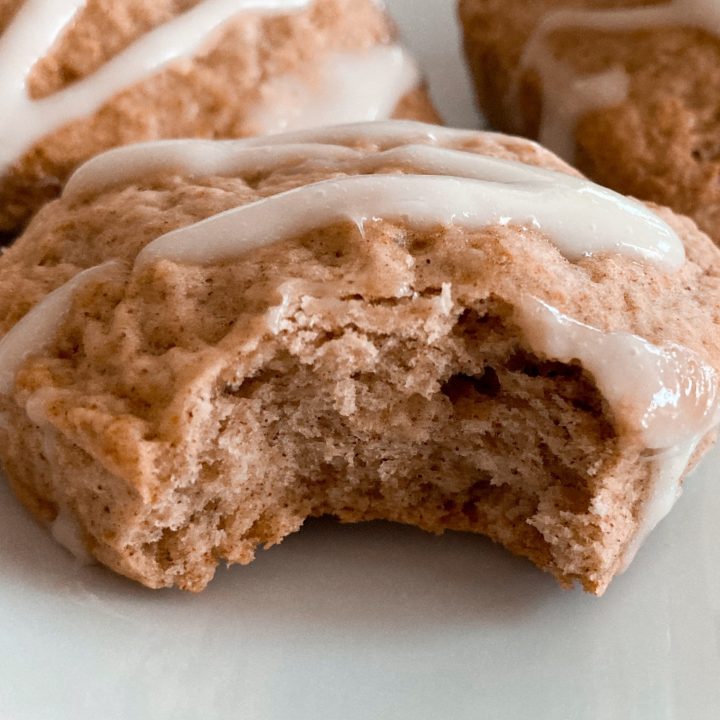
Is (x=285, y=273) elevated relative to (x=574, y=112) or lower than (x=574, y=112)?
elevated

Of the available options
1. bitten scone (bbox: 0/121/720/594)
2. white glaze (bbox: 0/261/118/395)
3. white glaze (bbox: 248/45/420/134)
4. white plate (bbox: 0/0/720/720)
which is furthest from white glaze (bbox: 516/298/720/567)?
white glaze (bbox: 248/45/420/134)

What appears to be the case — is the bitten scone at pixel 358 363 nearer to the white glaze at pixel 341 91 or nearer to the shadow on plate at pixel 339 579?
the shadow on plate at pixel 339 579

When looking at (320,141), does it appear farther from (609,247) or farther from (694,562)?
(694,562)

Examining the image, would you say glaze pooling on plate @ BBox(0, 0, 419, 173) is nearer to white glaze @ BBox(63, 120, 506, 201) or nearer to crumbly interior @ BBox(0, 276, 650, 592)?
white glaze @ BBox(63, 120, 506, 201)

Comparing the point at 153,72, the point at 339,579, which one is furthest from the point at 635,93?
the point at 339,579

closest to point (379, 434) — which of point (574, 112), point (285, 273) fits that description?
point (285, 273)

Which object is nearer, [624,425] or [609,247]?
[624,425]
